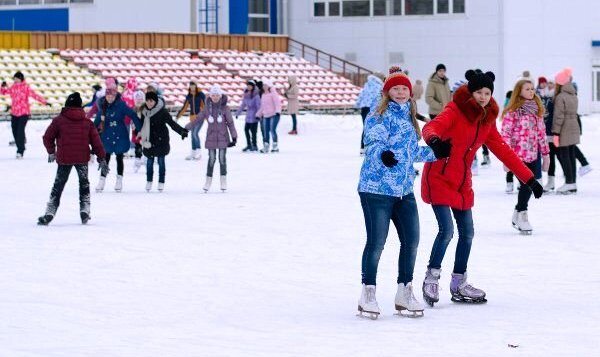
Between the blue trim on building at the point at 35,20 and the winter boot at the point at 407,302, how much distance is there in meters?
43.4

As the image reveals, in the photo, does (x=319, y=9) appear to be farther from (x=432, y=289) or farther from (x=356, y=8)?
(x=432, y=289)

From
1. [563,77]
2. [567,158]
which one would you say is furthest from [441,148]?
[567,158]

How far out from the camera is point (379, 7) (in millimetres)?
53812

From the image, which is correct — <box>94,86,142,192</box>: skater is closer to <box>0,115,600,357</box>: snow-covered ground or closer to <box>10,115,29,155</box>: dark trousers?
<box>0,115,600,357</box>: snow-covered ground

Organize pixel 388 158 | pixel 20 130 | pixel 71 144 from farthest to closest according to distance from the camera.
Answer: pixel 20 130 < pixel 71 144 < pixel 388 158

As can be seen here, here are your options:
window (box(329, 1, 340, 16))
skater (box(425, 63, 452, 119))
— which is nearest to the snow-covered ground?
skater (box(425, 63, 452, 119))

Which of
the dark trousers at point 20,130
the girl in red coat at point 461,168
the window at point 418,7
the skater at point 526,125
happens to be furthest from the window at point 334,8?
the girl in red coat at point 461,168

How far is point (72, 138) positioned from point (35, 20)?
3825cm

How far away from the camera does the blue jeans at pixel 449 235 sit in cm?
904

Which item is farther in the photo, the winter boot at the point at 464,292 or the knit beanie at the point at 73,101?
the knit beanie at the point at 73,101

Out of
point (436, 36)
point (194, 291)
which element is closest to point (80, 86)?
point (436, 36)

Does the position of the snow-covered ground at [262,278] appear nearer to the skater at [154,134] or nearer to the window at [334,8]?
the skater at [154,134]

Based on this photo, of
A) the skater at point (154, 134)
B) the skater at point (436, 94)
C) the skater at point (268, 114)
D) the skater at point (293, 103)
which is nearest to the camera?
the skater at point (154, 134)

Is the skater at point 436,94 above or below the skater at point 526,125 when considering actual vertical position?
above
